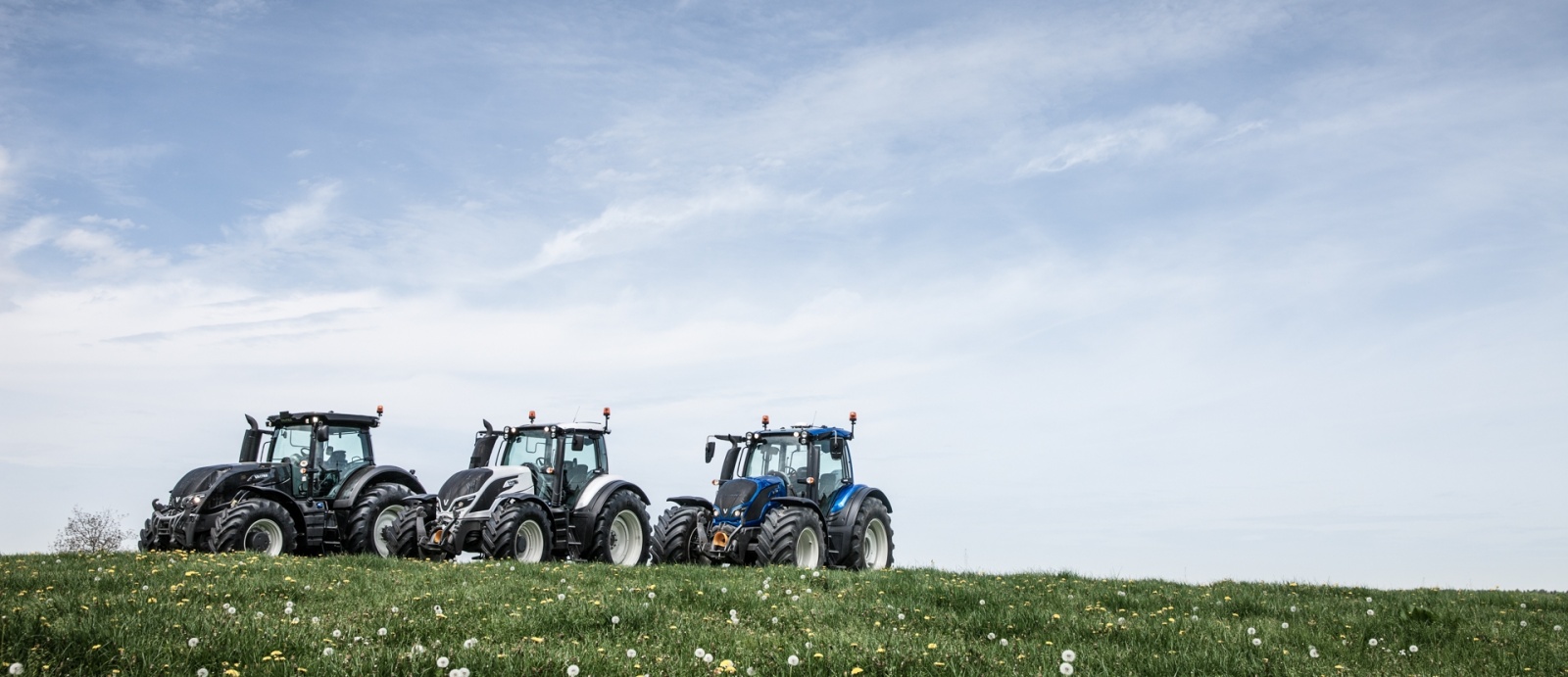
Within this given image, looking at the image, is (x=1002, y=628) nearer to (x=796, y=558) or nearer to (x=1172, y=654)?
(x=1172, y=654)

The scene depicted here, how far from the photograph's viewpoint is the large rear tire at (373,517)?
21125 millimetres

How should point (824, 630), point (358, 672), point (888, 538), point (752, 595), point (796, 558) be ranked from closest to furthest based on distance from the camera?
point (358, 672) → point (824, 630) → point (752, 595) → point (796, 558) → point (888, 538)

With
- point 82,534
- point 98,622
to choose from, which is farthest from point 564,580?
point 82,534

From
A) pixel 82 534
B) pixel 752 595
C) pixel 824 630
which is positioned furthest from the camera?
pixel 82 534

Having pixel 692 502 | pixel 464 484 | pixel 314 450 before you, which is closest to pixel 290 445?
pixel 314 450

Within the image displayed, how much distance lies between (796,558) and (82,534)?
23.6 metres

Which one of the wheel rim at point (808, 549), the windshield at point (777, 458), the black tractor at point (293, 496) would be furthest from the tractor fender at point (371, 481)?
the wheel rim at point (808, 549)

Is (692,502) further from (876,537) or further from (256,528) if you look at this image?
(256,528)

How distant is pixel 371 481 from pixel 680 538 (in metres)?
7.65

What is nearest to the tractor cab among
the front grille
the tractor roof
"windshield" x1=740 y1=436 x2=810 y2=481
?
the tractor roof

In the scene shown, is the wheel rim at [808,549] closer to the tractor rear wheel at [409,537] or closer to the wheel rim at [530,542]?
the wheel rim at [530,542]

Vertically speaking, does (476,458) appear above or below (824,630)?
above

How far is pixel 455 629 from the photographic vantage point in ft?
Result: 28.6

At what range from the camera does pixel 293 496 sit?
71.9 ft
